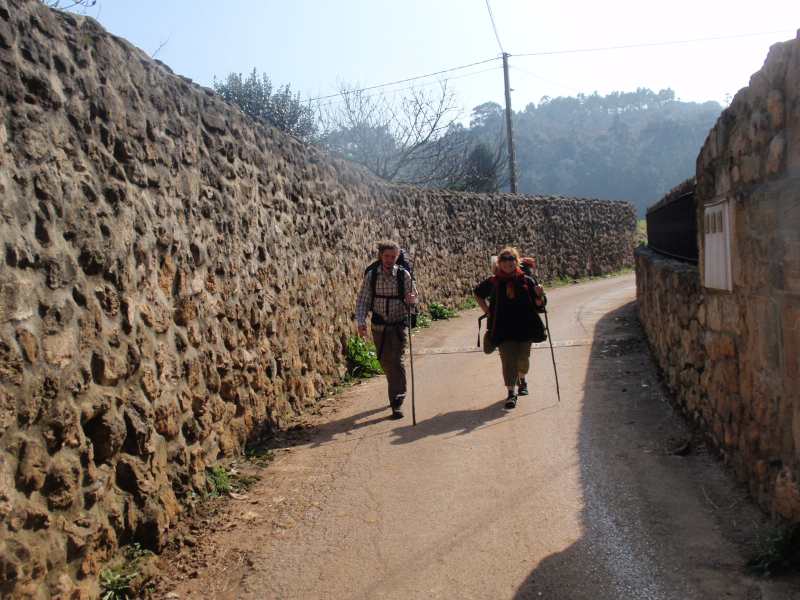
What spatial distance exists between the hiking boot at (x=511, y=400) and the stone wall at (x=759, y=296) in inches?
78.6

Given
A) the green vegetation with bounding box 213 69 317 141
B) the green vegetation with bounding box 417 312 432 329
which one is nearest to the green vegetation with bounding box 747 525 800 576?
the green vegetation with bounding box 417 312 432 329

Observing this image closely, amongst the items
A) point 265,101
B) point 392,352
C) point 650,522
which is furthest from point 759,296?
point 265,101

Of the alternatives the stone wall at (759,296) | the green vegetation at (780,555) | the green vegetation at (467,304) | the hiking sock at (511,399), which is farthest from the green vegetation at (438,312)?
the green vegetation at (780,555)

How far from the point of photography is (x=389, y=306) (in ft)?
24.1

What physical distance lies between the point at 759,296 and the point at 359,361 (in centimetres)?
611

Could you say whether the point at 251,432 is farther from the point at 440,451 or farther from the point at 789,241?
the point at 789,241

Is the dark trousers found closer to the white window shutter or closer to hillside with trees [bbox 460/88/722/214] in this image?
the white window shutter

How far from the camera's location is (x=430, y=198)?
15898mm

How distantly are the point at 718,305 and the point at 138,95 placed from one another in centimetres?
397

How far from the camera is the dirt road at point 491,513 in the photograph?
11.9 ft

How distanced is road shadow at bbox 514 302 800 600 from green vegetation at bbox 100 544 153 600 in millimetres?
1910

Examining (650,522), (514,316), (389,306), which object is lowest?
(650,522)

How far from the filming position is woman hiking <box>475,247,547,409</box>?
723 centimetres

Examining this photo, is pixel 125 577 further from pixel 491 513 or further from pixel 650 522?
pixel 650 522
